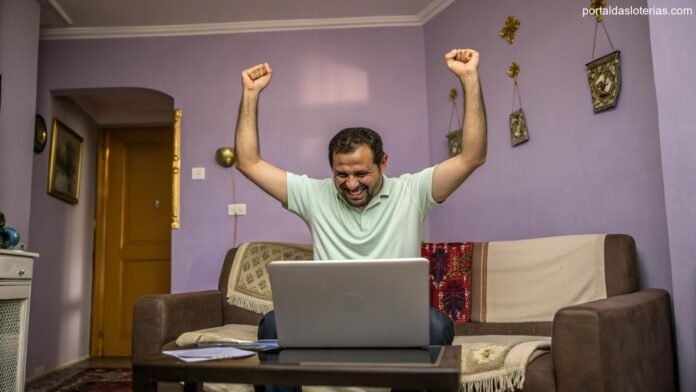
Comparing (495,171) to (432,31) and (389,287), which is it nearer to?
(432,31)

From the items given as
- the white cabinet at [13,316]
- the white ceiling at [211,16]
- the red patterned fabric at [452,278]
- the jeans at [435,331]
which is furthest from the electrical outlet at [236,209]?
the jeans at [435,331]

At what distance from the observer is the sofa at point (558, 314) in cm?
167

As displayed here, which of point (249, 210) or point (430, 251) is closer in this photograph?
point (430, 251)

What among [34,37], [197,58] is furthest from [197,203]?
[34,37]

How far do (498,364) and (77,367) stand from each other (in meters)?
3.60

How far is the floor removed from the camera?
12.6 ft

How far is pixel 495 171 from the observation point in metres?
3.28

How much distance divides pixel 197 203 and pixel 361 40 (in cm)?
151

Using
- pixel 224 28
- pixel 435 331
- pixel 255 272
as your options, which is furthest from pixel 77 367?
pixel 435 331

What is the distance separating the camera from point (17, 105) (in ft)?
10.8

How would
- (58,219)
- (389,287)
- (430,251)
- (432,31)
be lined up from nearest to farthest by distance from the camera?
(389,287), (430,251), (432,31), (58,219)

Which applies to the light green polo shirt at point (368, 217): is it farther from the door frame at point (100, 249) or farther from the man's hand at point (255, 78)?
the door frame at point (100, 249)

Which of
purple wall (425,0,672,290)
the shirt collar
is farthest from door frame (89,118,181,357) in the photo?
the shirt collar

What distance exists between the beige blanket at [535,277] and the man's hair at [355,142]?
39.5 inches
